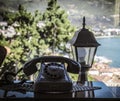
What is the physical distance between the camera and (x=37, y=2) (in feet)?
9.96

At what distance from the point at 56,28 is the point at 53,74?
187 cm

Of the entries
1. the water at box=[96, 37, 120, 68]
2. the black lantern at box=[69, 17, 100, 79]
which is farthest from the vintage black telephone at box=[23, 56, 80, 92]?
the water at box=[96, 37, 120, 68]

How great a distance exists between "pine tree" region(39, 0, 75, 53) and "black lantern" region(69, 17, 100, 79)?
1369 mm

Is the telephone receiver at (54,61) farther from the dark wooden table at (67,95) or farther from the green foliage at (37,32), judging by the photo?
the green foliage at (37,32)

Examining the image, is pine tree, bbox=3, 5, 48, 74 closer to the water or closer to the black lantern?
the water

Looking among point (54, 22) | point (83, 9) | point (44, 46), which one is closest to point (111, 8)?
point (83, 9)

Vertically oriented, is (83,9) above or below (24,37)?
above

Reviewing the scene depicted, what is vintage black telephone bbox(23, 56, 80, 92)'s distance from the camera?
1.17m

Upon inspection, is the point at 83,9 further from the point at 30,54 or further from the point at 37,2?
the point at 30,54

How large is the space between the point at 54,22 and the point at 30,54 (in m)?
0.44

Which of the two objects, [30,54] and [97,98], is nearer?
[97,98]

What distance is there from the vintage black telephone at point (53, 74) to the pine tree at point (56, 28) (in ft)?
5.08

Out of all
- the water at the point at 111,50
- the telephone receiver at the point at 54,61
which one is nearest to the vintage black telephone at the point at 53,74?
the telephone receiver at the point at 54,61

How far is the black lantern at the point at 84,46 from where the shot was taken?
5.24 ft
